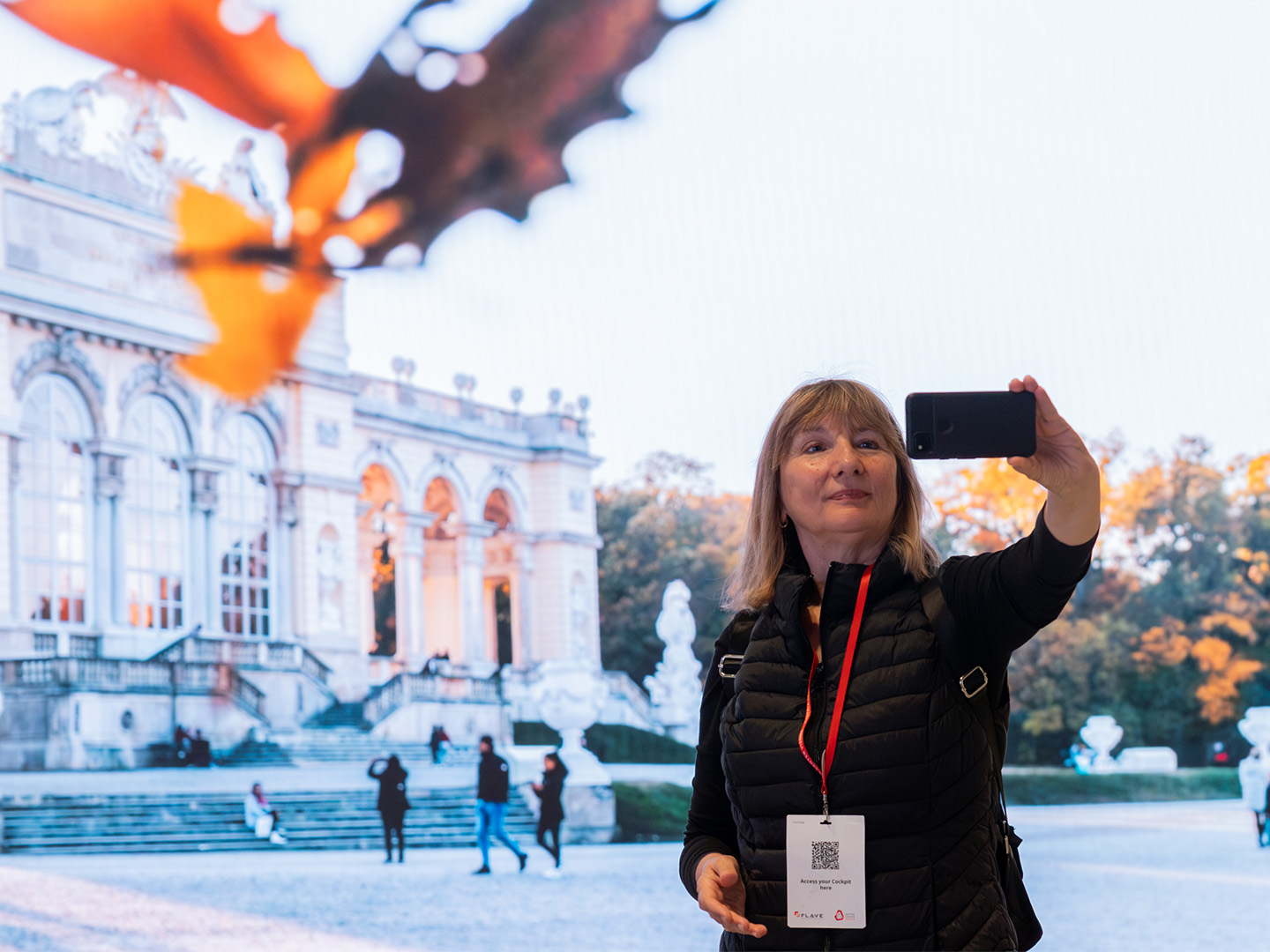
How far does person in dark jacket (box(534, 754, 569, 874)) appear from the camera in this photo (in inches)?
303

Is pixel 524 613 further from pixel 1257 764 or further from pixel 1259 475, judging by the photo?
pixel 1257 764

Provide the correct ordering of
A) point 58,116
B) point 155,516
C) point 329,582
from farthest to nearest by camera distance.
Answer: point 329,582 → point 155,516 → point 58,116

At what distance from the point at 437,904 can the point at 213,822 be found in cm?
122

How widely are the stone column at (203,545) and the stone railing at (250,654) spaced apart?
0.09 m

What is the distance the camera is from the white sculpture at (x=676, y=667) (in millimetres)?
7996

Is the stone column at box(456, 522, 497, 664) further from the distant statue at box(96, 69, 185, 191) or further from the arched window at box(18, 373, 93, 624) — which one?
the distant statue at box(96, 69, 185, 191)

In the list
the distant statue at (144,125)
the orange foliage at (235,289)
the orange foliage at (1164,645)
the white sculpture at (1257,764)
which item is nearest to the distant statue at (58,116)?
the distant statue at (144,125)

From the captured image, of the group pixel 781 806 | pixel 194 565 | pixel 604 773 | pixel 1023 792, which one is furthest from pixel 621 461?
pixel 781 806

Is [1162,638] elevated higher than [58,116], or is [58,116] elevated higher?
[58,116]

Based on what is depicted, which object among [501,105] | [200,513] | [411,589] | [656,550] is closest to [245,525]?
[200,513]

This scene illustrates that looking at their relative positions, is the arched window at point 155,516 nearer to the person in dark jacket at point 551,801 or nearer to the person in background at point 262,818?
the person in background at point 262,818

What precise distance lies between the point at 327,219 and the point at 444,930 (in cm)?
353

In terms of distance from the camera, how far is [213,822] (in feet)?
23.6

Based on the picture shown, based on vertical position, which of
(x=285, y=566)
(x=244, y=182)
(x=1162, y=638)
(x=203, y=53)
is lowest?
(x=1162, y=638)
